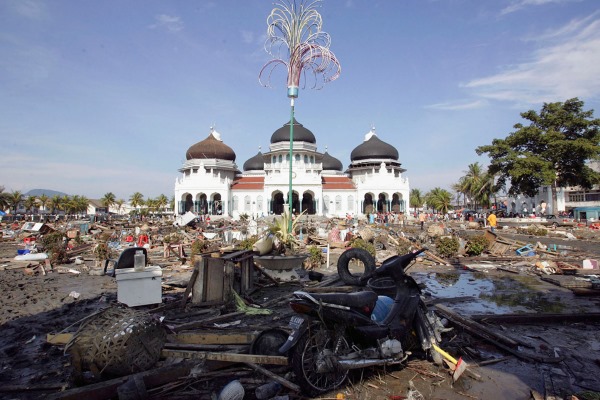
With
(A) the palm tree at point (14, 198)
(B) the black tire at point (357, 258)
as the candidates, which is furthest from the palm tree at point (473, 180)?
(A) the palm tree at point (14, 198)

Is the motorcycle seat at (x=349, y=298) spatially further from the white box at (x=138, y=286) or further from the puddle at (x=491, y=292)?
the white box at (x=138, y=286)

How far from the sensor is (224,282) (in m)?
7.49

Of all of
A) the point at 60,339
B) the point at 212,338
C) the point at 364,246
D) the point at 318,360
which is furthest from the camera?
the point at 364,246

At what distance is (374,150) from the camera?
54.6 m

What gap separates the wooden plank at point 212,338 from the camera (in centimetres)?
491

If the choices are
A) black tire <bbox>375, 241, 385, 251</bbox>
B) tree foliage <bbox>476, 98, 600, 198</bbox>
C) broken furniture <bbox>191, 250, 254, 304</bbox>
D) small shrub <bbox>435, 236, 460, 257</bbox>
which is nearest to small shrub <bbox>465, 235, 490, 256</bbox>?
small shrub <bbox>435, 236, 460, 257</bbox>

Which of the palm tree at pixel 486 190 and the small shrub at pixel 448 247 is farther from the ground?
the palm tree at pixel 486 190

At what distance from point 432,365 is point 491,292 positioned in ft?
17.5

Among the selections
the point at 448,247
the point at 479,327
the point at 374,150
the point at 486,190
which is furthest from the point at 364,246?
the point at 486,190

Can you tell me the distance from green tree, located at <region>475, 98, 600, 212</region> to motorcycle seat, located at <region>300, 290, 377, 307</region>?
40571 mm

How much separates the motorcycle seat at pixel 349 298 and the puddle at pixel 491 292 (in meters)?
3.94

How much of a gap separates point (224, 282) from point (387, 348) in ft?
13.7

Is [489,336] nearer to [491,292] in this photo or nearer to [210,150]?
[491,292]

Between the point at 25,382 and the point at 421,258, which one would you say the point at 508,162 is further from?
the point at 25,382
